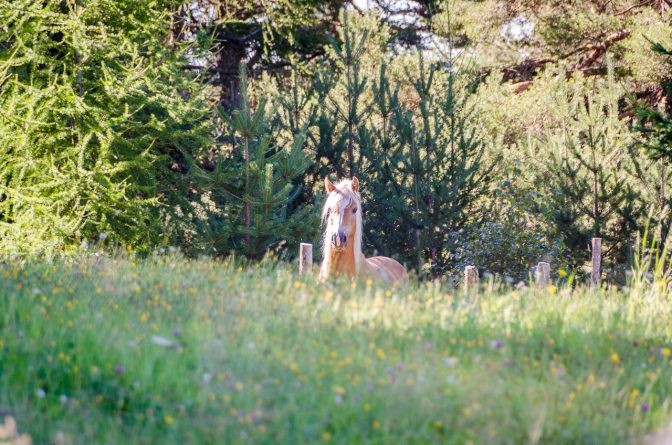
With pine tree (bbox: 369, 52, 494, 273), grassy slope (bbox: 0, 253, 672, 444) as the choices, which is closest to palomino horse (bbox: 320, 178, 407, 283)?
grassy slope (bbox: 0, 253, 672, 444)

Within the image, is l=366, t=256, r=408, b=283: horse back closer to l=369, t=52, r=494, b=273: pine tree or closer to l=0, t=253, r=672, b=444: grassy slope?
l=0, t=253, r=672, b=444: grassy slope

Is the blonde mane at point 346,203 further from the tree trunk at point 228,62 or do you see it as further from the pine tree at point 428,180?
the tree trunk at point 228,62

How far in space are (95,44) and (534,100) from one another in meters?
12.4

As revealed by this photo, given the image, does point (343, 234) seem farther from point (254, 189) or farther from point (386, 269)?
→ point (254, 189)

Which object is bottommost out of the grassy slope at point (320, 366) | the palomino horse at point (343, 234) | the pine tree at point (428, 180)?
the grassy slope at point (320, 366)

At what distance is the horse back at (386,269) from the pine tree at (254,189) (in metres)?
2.08

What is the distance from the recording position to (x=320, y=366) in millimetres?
5078

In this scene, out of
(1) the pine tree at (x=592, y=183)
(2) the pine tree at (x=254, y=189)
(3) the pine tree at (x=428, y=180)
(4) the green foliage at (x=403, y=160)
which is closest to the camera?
(2) the pine tree at (x=254, y=189)

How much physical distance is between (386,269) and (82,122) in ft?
20.4

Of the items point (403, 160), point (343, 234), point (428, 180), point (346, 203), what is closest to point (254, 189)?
point (403, 160)

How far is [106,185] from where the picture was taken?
1252cm

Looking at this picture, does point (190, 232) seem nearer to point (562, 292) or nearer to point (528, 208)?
point (528, 208)

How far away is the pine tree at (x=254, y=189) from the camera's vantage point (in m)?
11.8

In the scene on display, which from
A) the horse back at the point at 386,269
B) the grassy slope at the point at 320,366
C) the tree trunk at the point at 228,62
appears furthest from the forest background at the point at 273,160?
the tree trunk at the point at 228,62
